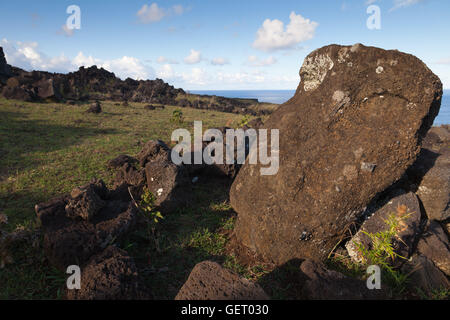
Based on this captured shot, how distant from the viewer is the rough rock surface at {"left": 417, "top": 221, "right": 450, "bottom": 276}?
12.8ft

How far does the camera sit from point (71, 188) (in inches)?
266

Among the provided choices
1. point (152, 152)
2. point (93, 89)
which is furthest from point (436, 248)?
point (93, 89)

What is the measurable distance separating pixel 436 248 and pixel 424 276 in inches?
28.3

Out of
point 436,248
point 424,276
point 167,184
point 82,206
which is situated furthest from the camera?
point 167,184

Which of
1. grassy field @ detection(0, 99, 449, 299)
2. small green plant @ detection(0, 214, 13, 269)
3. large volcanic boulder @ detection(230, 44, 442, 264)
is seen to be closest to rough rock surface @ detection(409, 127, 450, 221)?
large volcanic boulder @ detection(230, 44, 442, 264)

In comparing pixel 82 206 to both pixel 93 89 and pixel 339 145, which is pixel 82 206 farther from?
pixel 93 89

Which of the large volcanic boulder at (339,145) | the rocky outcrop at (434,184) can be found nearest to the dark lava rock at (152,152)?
the large volcanic boulder at (339,145)

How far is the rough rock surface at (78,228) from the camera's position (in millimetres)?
3779

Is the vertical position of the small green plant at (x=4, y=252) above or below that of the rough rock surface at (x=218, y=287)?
below

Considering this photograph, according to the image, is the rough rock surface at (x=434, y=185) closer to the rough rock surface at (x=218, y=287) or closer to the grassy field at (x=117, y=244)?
the grassy field at (x=117, y=244)

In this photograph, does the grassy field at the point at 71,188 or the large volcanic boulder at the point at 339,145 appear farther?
the grassy field at the point at 71,188

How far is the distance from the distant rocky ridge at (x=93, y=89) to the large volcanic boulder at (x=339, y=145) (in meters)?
20.5

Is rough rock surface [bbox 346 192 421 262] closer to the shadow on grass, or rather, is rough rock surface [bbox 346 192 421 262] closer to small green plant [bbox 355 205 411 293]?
small green plant [bbox 355 205 411 293]
